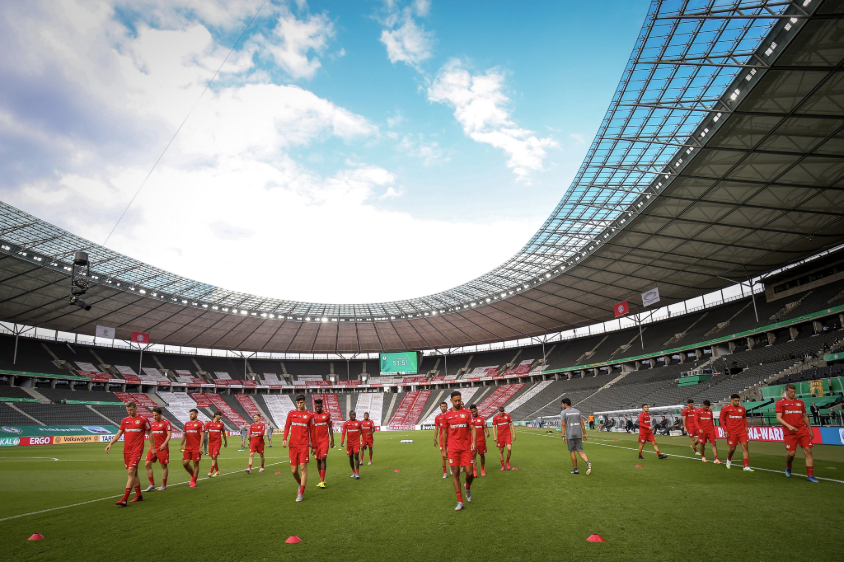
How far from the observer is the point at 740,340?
43.2m

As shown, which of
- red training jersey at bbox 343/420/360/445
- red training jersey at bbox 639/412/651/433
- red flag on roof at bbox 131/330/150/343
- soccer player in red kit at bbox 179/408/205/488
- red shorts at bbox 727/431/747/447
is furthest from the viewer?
red flag on roof at bbox 131/330/150/343

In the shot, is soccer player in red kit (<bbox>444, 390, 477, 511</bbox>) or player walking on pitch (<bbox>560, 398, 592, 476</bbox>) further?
player walking on pitch (<bbox>560, 398, 592, 476</bbox>)

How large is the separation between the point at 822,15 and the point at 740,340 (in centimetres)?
3641

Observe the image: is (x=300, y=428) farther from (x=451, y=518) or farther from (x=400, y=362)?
(x=400, y=362)

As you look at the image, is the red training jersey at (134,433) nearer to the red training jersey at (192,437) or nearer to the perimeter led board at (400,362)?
the red training jersey at (192,437)

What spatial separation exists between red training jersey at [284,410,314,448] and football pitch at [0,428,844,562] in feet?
3.65

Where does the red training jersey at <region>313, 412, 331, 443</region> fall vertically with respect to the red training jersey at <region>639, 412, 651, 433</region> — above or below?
above

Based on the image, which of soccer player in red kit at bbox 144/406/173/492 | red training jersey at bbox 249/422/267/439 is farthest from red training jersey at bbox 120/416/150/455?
red training jersey at bbox 249/422/267/439

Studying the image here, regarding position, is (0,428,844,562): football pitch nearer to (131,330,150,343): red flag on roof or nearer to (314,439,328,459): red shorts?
(314,439,328,459): red shorts

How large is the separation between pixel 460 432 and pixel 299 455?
12.2ft

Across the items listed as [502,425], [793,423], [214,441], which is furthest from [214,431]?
[793,423]

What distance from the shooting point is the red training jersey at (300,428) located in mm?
9719

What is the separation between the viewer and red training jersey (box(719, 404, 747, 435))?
38.5 feet

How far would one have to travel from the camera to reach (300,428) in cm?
984
